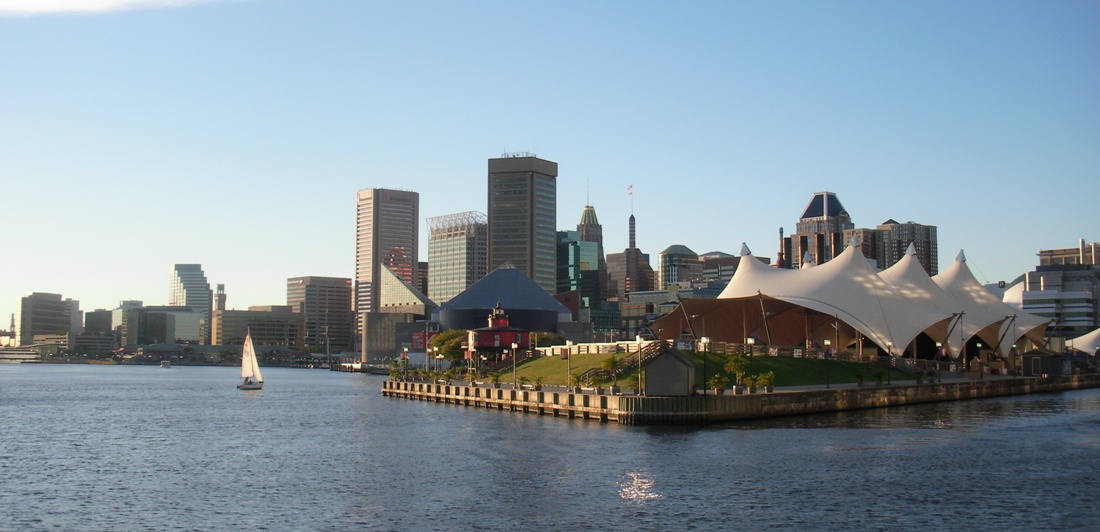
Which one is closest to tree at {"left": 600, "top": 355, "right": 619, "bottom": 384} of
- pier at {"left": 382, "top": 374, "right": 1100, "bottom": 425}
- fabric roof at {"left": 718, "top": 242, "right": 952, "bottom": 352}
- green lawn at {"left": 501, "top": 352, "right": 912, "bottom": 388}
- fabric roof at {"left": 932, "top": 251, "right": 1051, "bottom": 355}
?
green lawn at {"left": 501, "top": 352, "right": 912, "bottom": 388}

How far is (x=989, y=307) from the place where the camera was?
145 m

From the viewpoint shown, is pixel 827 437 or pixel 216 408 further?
pixel 216 408

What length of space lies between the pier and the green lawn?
4385 mm

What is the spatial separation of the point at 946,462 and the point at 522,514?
24.9 m

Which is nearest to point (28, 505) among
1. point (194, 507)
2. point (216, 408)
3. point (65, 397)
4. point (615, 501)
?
point (194, 507)

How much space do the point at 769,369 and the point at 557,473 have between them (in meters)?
49.8

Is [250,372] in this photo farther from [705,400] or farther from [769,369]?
[705,400]

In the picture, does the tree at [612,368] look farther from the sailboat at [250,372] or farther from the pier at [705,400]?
the sailboat at [250,372]

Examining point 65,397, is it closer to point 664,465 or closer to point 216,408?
point 216,408

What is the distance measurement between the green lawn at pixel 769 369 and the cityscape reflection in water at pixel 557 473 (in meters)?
12.2

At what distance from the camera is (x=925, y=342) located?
459ft

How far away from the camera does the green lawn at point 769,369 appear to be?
97750 mm

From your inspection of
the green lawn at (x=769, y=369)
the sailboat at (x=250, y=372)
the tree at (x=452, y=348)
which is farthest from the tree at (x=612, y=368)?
the sailboat at (x=250, y=372)

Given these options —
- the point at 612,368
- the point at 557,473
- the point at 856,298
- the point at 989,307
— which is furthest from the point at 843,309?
the point at 557,473
